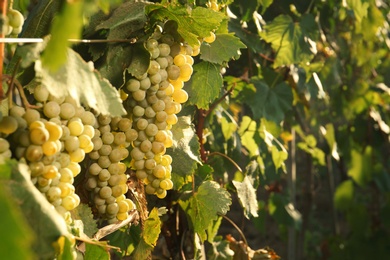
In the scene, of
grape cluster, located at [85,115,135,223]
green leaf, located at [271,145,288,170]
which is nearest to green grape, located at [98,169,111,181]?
grape cluster, located at [85,115,135,223]

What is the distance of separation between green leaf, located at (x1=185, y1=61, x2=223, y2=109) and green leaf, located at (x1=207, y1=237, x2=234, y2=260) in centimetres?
41

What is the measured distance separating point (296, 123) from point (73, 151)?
63.6 inches

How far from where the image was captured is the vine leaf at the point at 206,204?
103 centimetres

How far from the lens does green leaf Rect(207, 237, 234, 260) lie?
1279 millimetres

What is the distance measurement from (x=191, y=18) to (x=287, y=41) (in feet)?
2.31

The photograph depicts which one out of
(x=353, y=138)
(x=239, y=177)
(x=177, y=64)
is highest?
(x=177, y=64)

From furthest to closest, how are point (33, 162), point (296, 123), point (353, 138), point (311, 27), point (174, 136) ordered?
point (353, 138)
point (296, 123)
point (311, 27)
point (174, 136)
point (33, 162)

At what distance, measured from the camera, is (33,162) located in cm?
58

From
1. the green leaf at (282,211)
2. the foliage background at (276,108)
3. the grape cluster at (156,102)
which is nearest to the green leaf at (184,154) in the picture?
the foliage background at (276,108)

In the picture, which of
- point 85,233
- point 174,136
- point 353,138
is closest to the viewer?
point 85,233

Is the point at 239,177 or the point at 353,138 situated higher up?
the point at 239,177

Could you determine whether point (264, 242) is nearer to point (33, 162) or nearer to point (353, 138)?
point (353, 138)

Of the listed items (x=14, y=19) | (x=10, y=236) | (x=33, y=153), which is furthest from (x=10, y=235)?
(x=14, y=19)

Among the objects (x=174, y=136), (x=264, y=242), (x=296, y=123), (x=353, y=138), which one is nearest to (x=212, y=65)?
(x=174, y=136)
